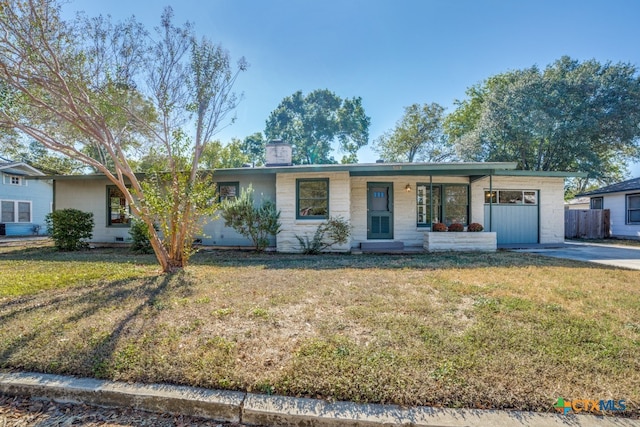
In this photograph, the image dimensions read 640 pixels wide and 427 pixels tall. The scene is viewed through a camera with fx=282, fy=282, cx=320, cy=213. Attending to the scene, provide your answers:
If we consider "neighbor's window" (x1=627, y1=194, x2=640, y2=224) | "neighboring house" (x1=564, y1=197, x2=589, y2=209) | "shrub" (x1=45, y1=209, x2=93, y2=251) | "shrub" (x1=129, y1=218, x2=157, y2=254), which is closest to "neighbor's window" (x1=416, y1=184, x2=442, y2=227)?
"shrub" (x1=129, y1=218, x2=157, y2=254)

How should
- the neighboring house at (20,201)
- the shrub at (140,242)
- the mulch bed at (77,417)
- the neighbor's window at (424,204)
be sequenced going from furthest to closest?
the neighboring house at (20,201) < the neighbor's window at (424,204) < the shrub at (140,242) < the mulch bed at (77,417)

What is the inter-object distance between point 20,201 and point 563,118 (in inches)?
1291

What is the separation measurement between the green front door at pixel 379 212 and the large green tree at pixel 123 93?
17.4 ft

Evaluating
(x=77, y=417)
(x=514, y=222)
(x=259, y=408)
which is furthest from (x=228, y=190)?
(x=514, y=222)

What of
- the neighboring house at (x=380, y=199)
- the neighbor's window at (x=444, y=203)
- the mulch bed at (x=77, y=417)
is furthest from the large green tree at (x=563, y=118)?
the mulch bed at (x=77, y=417)

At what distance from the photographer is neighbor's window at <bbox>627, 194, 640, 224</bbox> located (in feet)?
41.4

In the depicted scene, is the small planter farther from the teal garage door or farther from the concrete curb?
the concrete curb

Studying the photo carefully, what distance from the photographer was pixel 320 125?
1247 inches

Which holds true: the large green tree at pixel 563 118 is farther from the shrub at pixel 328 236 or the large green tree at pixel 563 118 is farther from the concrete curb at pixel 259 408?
the concrete curb at pixel 259 408

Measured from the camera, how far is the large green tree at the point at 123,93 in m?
4.82

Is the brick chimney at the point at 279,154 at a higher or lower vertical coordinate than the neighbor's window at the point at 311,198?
higher

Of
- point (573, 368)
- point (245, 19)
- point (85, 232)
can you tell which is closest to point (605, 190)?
point (573, 368)

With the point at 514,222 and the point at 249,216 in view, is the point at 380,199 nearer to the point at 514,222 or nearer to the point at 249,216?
the point at 249,216

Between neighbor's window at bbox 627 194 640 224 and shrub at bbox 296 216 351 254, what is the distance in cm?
1380
